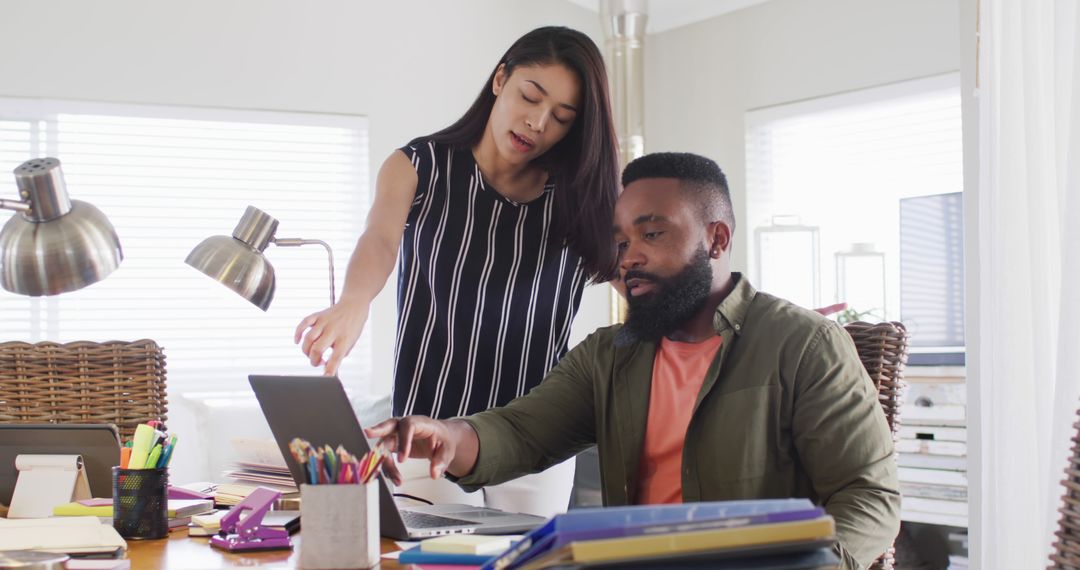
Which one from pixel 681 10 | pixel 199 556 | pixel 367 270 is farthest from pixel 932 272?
pixel 199 556

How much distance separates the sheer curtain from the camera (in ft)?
6.81

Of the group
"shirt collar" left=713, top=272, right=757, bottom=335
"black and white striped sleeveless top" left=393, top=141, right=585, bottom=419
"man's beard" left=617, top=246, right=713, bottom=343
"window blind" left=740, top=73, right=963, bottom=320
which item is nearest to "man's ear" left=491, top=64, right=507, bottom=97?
"black and white striped sleeveless top" left=393, top=141, right=585, bottom=419

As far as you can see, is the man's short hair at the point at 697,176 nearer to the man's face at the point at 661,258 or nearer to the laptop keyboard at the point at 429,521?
the man's face at the point at 661,258

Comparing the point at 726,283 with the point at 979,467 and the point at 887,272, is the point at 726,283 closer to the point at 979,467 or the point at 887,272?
the point at 979,467

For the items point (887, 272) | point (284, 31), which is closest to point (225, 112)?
point (284, 31)

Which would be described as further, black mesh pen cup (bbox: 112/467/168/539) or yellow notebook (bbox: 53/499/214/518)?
yellow notebook (bbox: 53/499/214/518)

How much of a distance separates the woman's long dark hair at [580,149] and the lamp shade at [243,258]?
52cm

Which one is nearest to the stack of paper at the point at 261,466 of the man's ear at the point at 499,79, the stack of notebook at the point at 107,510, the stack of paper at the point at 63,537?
the stack of notebook at the point at 107,510

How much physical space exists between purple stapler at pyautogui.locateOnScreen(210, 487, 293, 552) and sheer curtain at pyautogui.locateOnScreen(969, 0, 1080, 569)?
58.0 inches

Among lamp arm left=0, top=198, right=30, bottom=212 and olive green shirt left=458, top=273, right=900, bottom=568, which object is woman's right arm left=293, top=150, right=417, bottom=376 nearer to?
olive green shirt left=458, top=273, right=900, bottom=568

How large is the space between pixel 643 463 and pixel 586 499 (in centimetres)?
285

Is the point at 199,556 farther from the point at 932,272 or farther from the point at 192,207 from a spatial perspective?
the point at 192,207

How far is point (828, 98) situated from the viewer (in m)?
4.68

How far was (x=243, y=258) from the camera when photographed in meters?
1.56
